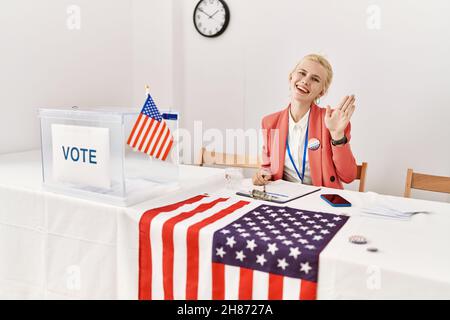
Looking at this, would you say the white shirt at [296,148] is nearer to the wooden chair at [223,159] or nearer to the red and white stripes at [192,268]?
the wooden chair at [223,159]

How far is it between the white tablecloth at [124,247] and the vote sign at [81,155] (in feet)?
0.31

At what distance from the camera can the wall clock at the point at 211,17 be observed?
3.49 metres

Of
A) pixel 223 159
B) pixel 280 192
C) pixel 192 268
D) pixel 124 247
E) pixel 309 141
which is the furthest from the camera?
pixel 223 159

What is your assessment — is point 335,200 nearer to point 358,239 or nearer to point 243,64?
point 358,239

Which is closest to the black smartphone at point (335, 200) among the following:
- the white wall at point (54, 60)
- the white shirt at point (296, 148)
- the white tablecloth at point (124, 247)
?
the white tablecloth at point (124, 247)

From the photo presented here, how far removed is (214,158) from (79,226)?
186 cm

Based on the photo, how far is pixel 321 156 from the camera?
2383 millimetres

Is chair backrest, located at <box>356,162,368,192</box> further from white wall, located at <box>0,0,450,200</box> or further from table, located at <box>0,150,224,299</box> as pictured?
table, located at <box>0,150,224,299</box>

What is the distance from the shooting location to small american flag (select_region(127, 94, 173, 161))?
1612 millimetres

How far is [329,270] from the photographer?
1.21 meters

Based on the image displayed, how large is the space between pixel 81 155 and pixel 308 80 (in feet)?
4.16

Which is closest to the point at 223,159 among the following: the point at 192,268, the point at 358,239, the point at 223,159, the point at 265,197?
the point at 223,159

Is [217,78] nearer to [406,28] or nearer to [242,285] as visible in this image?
[406,28]
